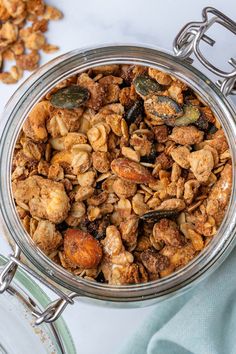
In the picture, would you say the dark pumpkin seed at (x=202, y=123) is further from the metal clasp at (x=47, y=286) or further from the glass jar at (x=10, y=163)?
the metal clasp at (x=47, y=286)

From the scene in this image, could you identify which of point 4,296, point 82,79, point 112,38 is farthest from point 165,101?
point 4,296

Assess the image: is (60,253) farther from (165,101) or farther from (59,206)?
(165,101)

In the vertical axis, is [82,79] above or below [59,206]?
above

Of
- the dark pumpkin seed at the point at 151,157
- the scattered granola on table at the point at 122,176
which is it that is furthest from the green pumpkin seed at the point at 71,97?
the dark pumpkin seed at the point at 151,157

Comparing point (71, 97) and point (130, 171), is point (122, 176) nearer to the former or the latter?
point (130, 171)

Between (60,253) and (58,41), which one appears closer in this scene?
(60,253)

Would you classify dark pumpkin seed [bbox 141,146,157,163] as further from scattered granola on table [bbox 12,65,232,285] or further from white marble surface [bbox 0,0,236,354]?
white marble surface [bbox 0,0,236,354]

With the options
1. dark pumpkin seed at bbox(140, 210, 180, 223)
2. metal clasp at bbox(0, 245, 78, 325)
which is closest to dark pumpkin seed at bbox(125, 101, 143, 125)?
dark pumpkin seed at bbox(140, 210, 180, 223)

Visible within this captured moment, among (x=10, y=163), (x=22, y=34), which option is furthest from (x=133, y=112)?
(x=22, y=34)
